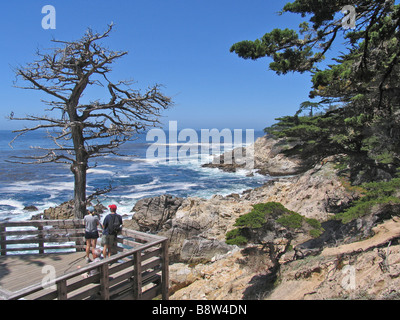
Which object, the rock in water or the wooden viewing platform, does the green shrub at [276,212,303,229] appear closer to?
the wooden viewing platform

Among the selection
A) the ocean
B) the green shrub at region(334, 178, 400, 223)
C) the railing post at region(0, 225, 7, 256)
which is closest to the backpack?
the railing post at region(0, 225, 7, 256)

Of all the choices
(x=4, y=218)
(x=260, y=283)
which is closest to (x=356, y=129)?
(x=260, y=283)

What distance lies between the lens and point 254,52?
6.89m

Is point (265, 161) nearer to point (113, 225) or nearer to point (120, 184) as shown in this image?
point (120, 184)

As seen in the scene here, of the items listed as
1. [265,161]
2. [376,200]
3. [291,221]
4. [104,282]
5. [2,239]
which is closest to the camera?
[104,282]

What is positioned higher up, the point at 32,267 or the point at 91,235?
the point at 91,235

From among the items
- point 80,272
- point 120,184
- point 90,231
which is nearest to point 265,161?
point 120,184

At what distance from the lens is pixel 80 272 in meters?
4.01

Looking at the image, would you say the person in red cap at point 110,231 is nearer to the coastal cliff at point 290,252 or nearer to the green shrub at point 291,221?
the coastal cliff at point 290,252

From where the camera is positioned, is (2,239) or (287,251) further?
(287,251)

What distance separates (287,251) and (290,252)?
637 millimetres

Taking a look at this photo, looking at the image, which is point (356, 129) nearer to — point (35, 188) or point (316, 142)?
point (316, 142)

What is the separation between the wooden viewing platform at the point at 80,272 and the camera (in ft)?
13.0

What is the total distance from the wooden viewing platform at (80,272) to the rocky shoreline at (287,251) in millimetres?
3926
